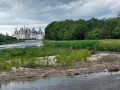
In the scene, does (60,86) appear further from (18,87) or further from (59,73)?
(59,73)

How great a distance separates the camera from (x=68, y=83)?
18250 millimetres

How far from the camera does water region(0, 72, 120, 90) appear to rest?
16812 mm

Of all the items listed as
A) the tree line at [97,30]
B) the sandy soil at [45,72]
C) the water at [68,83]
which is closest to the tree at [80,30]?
the tree line at [97,30]

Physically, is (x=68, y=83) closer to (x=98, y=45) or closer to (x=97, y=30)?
(x=98, y=45)

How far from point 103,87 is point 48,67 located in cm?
963

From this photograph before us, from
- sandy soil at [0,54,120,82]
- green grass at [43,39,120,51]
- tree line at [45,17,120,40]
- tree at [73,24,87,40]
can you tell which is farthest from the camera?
tree at [73,24,87,40]

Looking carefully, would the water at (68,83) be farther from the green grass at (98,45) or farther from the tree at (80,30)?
the tree at (80,30)

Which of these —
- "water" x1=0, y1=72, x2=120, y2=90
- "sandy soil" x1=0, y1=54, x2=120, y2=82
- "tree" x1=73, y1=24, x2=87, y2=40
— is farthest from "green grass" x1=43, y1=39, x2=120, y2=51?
"tree" x1=73, y1=24, x2=87, y2=40

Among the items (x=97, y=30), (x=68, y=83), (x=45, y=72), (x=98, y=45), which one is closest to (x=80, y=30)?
(x=97, y=30)

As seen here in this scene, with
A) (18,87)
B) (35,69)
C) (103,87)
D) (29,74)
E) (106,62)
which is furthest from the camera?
(106,62)

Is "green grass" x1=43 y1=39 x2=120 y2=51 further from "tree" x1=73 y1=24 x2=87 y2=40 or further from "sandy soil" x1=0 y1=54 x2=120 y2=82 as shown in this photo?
"tree" x1=73 y1=24 x2=87 y2=40

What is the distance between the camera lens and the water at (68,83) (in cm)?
1681

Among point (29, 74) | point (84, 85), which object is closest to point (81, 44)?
point (29, 74)

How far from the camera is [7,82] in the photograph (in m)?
19.5
